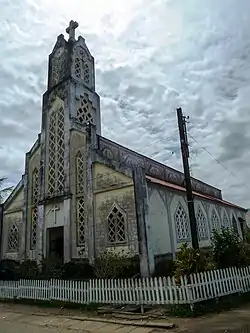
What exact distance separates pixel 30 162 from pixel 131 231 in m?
11.0

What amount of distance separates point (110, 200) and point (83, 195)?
2.22 meters

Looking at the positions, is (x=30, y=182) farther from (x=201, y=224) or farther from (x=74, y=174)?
(x=201, y=224)

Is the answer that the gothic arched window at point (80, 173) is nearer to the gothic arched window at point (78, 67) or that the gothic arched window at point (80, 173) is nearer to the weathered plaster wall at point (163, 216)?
the weathered plaster wall at point (163, 216)

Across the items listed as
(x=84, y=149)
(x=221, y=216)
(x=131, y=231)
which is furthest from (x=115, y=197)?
(x=221, y=216)

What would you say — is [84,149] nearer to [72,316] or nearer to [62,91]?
[62,91]

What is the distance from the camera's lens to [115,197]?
1572cm

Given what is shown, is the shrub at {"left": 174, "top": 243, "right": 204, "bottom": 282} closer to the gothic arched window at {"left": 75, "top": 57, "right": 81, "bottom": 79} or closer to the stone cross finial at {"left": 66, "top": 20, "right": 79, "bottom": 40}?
the gothic arched window at {"left": 75, "top": 57, "right": 81, "bottom": 79}

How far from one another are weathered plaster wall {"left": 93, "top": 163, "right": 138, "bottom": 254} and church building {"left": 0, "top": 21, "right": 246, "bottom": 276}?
5 cm

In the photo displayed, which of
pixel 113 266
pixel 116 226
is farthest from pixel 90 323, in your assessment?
pixel 116 226

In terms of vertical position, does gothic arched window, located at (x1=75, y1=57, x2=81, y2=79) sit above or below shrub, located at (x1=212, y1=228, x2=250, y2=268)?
above

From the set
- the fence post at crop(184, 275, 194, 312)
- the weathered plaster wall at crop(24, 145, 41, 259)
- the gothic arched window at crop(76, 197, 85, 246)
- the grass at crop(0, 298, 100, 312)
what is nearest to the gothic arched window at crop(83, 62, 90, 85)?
the weathered plaster wall at crop(24, 145, 41, 259)

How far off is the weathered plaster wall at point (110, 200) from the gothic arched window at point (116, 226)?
22cm

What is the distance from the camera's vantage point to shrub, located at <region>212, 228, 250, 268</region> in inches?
500

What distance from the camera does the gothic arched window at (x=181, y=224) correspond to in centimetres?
1761
